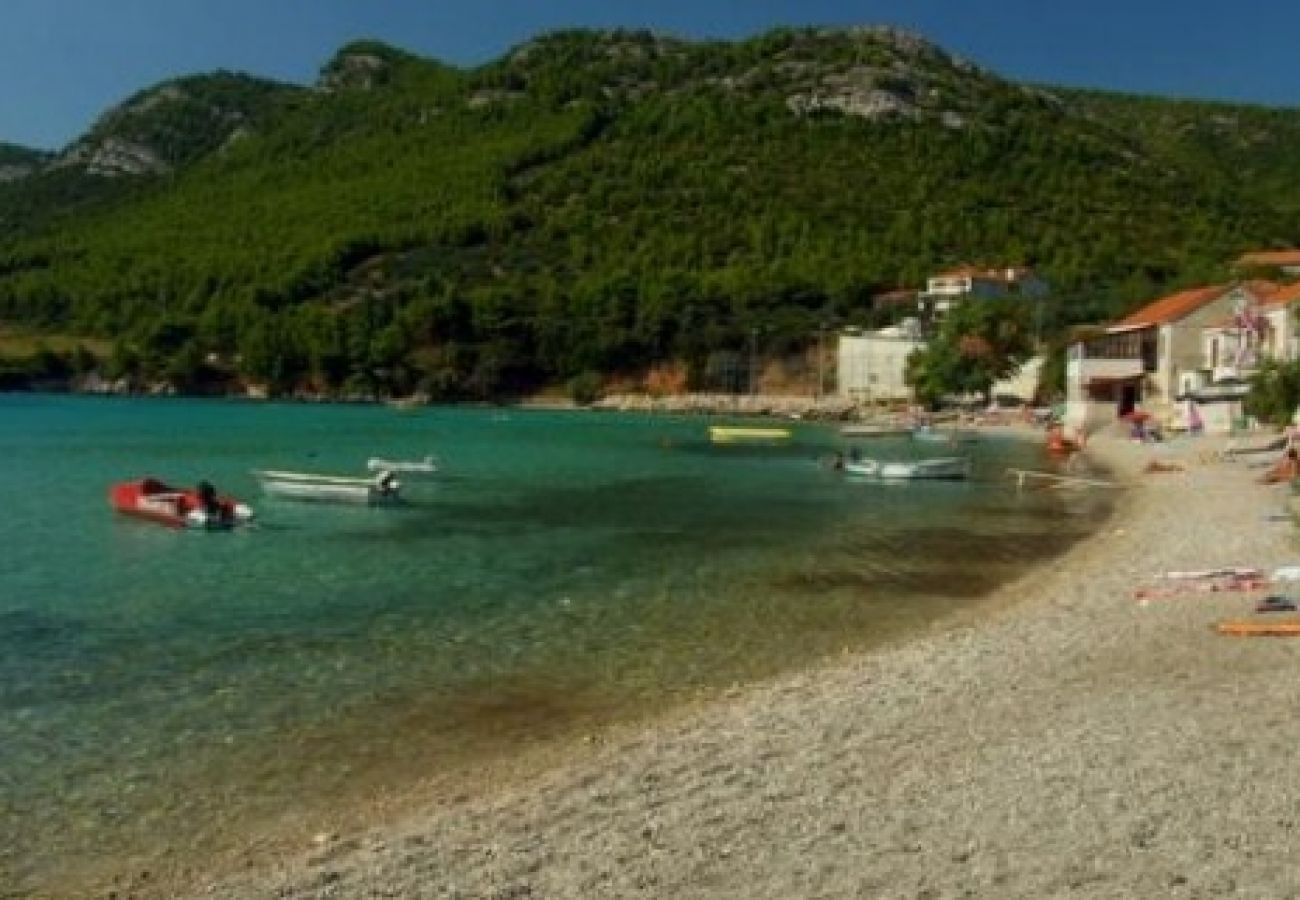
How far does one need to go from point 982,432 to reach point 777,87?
118 m

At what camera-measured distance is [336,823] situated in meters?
10.9

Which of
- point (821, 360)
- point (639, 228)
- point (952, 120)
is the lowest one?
point (821, 360)

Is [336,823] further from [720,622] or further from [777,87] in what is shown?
[777,87]

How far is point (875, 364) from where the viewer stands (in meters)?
123

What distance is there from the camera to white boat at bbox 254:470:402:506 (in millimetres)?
38938

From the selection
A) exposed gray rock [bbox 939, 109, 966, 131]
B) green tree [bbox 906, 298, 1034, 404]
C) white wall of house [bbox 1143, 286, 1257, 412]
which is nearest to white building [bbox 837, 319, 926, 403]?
green tree [bbox 906, 298, 1034, 404]

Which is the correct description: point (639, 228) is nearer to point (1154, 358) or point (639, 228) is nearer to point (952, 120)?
point (952, 120)

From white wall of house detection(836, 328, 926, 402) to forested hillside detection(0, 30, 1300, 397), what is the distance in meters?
7.64

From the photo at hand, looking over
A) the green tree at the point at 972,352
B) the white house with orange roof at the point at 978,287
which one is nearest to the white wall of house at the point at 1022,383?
the green tree at the point at 972,352

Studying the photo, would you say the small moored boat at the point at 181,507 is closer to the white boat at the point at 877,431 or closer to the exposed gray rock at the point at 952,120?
the white boat at the point at 877,431

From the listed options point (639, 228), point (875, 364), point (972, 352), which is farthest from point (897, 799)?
point (639, 228)

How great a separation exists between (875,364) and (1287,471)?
283ft

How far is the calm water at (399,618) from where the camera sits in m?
12.4

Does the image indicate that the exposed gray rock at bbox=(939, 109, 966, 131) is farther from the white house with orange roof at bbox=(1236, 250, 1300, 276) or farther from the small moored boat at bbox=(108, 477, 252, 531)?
the small moored boat at bbox=(108, 477, 252, 531)
